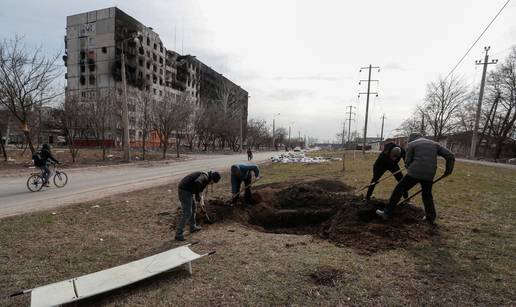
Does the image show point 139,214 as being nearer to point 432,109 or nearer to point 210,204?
point 210,204

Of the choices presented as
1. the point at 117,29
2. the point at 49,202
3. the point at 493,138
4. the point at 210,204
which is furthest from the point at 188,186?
the point at 117,29

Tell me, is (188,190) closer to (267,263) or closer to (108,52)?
(267,263)

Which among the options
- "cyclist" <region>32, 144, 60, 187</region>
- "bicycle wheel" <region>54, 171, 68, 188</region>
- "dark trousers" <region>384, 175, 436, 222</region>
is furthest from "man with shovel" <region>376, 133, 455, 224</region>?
"bicycle wheel" <region>54, 171, 68, 188</region>

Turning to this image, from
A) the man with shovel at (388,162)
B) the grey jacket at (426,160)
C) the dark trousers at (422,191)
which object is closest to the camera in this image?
the grey jacket at (426,160)

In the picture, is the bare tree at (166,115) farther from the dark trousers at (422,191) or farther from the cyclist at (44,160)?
the dark trousers at (422,191)

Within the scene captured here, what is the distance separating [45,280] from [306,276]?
3.25 meters

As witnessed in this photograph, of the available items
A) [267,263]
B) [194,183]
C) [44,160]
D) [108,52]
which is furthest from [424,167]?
[108,52]

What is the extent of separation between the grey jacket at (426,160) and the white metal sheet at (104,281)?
415 cm

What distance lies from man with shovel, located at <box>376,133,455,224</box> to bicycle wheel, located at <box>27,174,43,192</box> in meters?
11.3

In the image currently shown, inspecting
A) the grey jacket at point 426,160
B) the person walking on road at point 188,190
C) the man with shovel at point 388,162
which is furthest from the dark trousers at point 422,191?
the person walking on road at point 188,190

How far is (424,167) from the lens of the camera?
4.93 metres

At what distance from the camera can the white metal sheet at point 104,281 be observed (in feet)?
8.85

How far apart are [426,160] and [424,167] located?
13 centimetres

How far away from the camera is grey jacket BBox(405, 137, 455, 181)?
4926mm
